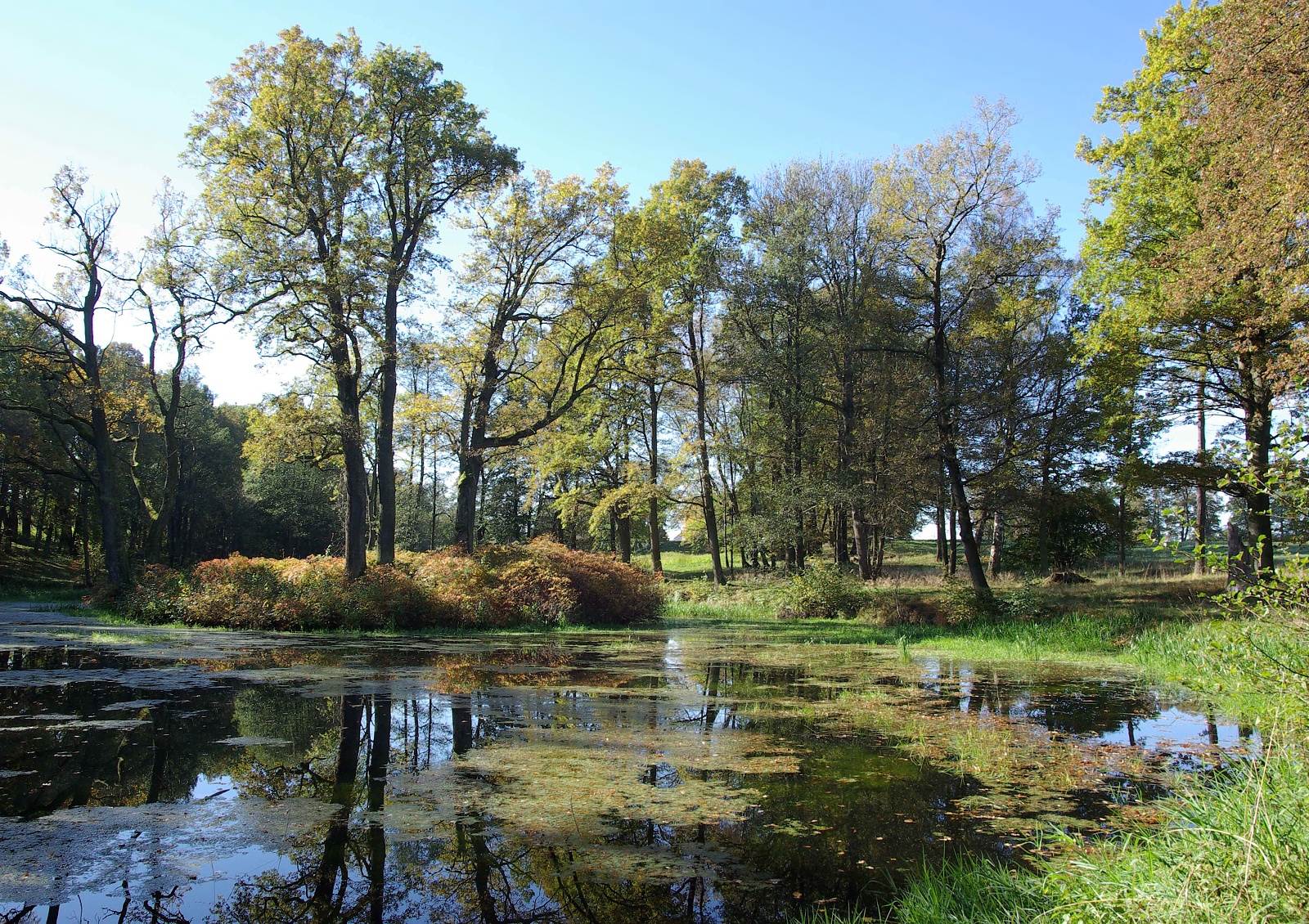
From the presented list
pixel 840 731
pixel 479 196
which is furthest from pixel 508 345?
pixel 840 731

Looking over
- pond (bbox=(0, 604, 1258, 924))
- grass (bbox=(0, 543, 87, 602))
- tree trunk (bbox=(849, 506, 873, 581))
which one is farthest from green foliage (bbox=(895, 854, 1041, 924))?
grass (bbox=(0, 543, 87, 602))

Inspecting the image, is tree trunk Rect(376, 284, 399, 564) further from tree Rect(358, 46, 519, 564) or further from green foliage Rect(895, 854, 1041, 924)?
green foliage Rect(895, 854, 1041, 924)

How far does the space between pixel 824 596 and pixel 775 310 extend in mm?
10745

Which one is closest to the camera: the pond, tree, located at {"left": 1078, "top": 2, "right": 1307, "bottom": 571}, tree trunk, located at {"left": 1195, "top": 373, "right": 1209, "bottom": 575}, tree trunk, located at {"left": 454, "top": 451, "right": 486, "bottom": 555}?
the pond

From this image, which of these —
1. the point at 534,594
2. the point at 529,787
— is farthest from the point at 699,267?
the point at 529,787

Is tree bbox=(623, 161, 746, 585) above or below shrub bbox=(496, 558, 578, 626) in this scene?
above

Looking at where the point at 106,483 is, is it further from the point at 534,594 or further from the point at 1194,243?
the point at 1194,243

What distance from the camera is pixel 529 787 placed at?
492 cm

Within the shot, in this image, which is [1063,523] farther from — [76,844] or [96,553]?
[96,553]

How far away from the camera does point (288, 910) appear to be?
321 centimetres

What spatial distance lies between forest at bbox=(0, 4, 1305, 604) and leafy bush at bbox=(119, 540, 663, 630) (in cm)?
203

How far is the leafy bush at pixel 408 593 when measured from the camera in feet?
54.9

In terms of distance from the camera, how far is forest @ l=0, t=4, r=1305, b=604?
17031 mm

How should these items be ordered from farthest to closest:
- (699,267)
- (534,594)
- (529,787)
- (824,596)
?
(699,267), (824,596), (534,594), (529,787)
